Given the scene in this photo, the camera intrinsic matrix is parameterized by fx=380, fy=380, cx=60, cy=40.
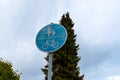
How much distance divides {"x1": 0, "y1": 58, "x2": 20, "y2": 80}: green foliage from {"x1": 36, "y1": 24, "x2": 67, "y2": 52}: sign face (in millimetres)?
15860

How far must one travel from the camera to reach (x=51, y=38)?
27.3ft

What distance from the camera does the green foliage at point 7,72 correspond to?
24062mm

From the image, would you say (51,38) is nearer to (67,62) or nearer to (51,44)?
(51,44)

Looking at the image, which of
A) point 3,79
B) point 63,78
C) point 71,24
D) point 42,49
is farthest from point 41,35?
point 71,24

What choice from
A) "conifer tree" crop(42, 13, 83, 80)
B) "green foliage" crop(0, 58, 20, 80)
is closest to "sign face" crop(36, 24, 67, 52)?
"green foliage" crop(0, 58, 20, 80)

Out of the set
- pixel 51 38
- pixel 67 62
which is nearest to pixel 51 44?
pixel 51 38

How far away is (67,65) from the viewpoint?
35469 millimetres

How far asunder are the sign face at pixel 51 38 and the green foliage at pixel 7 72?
15860 mm

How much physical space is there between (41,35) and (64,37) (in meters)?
0.59

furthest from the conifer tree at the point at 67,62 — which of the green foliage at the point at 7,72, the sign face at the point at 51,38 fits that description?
the sign face at the point at 51,38

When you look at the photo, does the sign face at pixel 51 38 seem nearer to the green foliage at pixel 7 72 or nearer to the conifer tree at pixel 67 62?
the green foliage at pixel 7 72

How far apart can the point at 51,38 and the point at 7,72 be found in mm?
16494

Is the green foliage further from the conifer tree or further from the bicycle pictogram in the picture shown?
the bicycle pictogram

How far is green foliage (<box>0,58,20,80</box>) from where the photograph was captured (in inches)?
947
